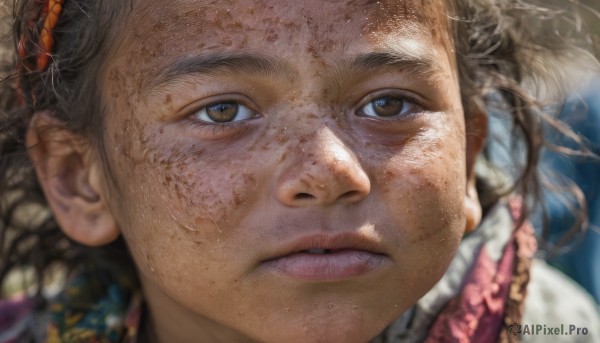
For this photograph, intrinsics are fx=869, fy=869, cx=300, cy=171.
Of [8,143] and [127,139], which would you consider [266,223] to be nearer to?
[127,139]

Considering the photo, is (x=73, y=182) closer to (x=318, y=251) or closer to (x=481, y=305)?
(x=318, y=251)

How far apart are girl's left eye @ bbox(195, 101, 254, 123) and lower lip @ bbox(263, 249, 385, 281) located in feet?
1.00

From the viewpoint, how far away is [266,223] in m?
1.62

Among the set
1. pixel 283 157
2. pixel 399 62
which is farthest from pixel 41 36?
pixel 399 62

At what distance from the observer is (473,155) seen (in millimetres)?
2182

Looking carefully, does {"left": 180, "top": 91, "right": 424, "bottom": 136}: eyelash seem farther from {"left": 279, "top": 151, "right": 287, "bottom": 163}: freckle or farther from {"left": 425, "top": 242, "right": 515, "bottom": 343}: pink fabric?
{"left": 425, "top": 242, "right": 515, "bottom": 343}: pink fabric

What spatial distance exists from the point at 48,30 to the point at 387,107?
0.82m

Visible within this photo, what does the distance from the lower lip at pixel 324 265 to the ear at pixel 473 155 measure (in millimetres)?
510

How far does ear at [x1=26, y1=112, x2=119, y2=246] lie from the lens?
2031 mm

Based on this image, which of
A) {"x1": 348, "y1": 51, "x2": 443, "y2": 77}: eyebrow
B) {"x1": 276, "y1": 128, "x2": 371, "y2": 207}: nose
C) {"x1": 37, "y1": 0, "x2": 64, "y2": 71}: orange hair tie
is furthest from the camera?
{"x1": 37, "y1": 0, "x2": 64, "y2": 71}: orange hair tie

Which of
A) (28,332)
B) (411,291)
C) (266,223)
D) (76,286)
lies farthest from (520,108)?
(28,332)

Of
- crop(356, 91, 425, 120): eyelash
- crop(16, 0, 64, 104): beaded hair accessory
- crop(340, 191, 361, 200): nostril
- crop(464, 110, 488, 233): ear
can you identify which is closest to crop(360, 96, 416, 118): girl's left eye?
crop(356, 91, 425, 120): eyelash

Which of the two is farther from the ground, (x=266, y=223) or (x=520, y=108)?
(x=266, y=223)

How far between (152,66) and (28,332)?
92 cm
